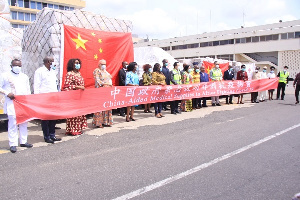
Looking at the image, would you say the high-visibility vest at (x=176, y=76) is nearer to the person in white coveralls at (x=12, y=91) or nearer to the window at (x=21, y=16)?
the person in white coveralls at (x=12, y=91)

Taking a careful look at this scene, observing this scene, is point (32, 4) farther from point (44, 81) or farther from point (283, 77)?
point (44, 81)

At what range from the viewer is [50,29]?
8258 mm

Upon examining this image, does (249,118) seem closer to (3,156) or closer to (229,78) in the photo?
(229,78)

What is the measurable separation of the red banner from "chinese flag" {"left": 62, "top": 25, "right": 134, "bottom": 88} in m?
1.61

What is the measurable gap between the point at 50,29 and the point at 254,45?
47.1m

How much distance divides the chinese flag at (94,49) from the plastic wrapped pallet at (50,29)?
0.30 meters

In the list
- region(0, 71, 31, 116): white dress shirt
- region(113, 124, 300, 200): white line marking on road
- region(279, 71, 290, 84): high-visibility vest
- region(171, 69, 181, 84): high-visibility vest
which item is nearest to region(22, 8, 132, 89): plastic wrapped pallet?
region(171, 69, 181, 84): high-visibility vest

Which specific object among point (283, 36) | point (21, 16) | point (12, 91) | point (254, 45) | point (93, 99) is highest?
point (21, 16)

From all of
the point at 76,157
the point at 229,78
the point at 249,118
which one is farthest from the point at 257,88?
the point at 76,157

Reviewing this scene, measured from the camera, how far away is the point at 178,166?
4.32 m

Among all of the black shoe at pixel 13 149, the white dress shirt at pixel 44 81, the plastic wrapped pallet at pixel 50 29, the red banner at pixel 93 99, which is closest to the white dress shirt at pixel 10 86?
the red banner at pixel 93 99

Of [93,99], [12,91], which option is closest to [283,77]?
[93,99]

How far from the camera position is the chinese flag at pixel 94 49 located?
8453 mm

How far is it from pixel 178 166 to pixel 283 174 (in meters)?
1.56
